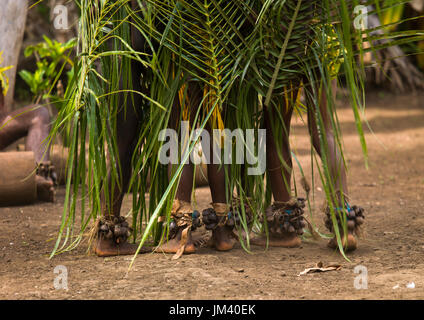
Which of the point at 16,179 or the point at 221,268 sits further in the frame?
the point at 16,179

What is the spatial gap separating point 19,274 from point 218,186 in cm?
74

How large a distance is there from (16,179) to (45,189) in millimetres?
197

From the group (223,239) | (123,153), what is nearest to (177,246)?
(223,239)

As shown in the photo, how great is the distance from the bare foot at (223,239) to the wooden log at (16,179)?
1389 millimetres

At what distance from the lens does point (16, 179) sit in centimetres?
346

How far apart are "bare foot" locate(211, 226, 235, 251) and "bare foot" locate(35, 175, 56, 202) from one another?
149 centimetres

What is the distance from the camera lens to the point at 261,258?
2348 mm

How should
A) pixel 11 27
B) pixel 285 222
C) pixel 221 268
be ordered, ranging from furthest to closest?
1. pixel 11 27
2. pixel 285 222
3. pixel 221 268

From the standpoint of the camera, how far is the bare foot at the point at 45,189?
3.61 m

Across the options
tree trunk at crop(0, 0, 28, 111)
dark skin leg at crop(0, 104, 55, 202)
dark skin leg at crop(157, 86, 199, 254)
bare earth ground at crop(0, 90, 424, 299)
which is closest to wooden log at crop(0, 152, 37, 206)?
bare earth ground at crop(0, 90, 424, 299)

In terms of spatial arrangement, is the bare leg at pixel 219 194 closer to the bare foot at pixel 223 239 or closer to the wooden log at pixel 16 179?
the bare foot at pixel 223 239

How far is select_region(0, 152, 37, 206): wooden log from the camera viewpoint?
3.43 metres

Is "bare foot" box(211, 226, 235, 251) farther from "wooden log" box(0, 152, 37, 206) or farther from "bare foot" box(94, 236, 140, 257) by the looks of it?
"wooden log" box(0, 152, 37, 206)

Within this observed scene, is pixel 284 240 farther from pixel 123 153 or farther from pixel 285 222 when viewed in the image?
pixel 123 153
